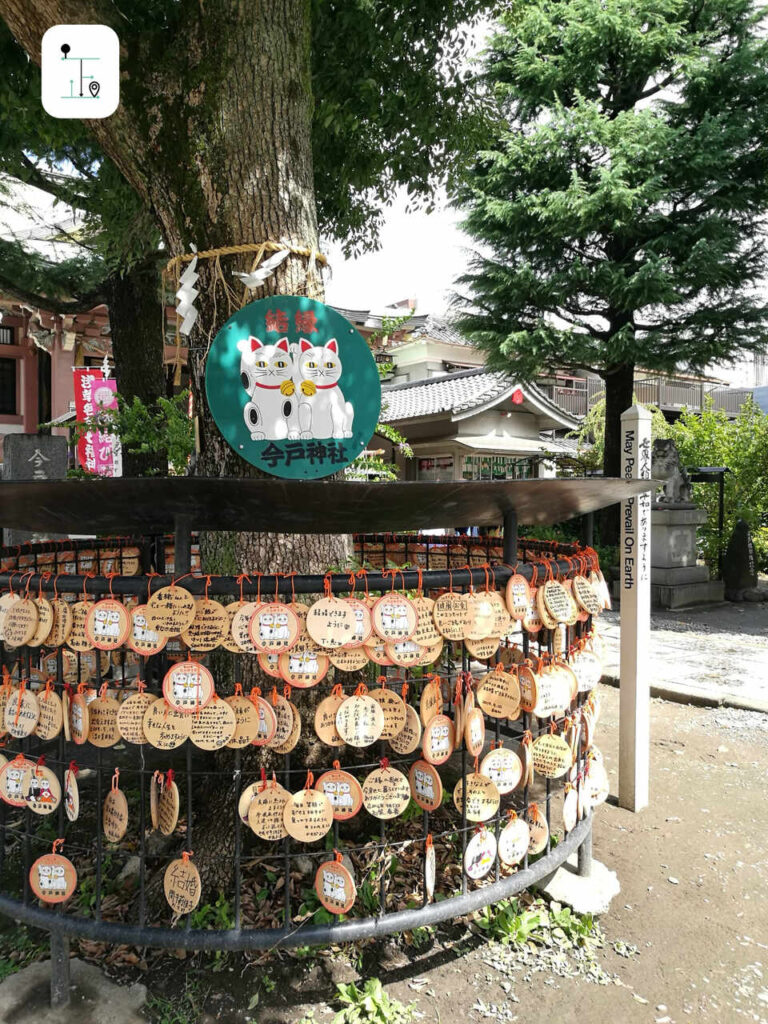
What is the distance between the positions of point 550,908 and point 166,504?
2361 mm

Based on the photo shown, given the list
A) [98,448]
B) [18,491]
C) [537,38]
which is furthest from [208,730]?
[537,38]

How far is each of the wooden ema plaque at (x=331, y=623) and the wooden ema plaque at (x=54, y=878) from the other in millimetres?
1209

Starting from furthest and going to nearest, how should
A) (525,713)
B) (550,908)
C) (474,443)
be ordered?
1. (474,443)
2. (550,908)
3. (525,713)

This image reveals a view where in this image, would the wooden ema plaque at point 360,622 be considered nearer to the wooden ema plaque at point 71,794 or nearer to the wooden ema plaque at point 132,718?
the wooden ema plaque at point 132,718

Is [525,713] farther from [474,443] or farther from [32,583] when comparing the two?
[474,443]

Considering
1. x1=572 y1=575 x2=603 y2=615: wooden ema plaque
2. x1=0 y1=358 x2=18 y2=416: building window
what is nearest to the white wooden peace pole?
x1=572 y1=575 x2=603 y2=615: wooden ema plaque

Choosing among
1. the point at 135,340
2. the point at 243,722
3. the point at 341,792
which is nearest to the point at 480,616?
the point at 341,792

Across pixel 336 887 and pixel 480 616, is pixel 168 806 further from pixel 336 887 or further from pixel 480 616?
pixel 480 616

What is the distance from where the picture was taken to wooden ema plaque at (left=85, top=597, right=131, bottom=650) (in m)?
2.24

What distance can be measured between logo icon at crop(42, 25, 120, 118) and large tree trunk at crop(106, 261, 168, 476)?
250 inches

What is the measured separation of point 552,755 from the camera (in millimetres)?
2693

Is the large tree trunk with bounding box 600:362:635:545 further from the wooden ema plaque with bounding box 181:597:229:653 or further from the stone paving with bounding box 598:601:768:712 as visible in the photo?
the wooden ema plaque with bounding box 181:597:229:653

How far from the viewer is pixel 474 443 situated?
18.0 meters

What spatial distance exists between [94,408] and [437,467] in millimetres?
9735
